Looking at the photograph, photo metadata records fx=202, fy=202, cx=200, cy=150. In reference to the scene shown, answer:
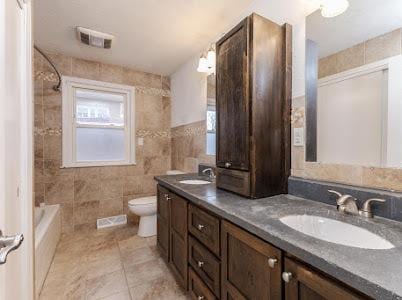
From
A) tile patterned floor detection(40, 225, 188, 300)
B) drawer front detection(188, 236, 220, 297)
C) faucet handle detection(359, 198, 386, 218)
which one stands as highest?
faucet handle detection(359, 198, 386, 218)

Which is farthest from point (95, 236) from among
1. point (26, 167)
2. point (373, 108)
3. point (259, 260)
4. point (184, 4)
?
point (373, 108)

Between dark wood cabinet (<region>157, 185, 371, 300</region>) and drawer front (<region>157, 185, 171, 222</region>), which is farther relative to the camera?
drawer front (<region>157, 185, 171, 222</region>)

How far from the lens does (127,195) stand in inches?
118

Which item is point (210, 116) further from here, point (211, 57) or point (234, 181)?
point (234, 181)

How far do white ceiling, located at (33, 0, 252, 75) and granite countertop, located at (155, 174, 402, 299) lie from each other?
5.27 feet

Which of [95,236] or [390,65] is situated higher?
[390,65]

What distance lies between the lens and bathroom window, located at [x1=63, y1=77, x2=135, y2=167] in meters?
2.62

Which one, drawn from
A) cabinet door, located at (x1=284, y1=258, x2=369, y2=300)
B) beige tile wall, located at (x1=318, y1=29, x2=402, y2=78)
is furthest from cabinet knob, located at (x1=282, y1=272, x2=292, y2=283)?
beige tile wall, located at (x1=318, y1=29, x2=402, y2=78)

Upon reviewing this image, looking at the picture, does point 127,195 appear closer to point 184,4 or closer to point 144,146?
point 144,146

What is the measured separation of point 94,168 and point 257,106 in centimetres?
244

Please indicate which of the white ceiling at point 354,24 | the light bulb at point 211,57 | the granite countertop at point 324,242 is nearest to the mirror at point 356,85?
the white ceiling at point 354,24

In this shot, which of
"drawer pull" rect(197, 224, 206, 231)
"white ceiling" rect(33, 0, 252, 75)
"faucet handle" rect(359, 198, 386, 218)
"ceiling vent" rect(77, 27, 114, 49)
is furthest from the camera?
"ceiling vent" rect(77, 27, 114, 49)

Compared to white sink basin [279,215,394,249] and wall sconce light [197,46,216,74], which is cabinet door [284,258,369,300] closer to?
white sink basin [279,215,394,249]

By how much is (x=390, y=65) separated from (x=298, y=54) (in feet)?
1.70
